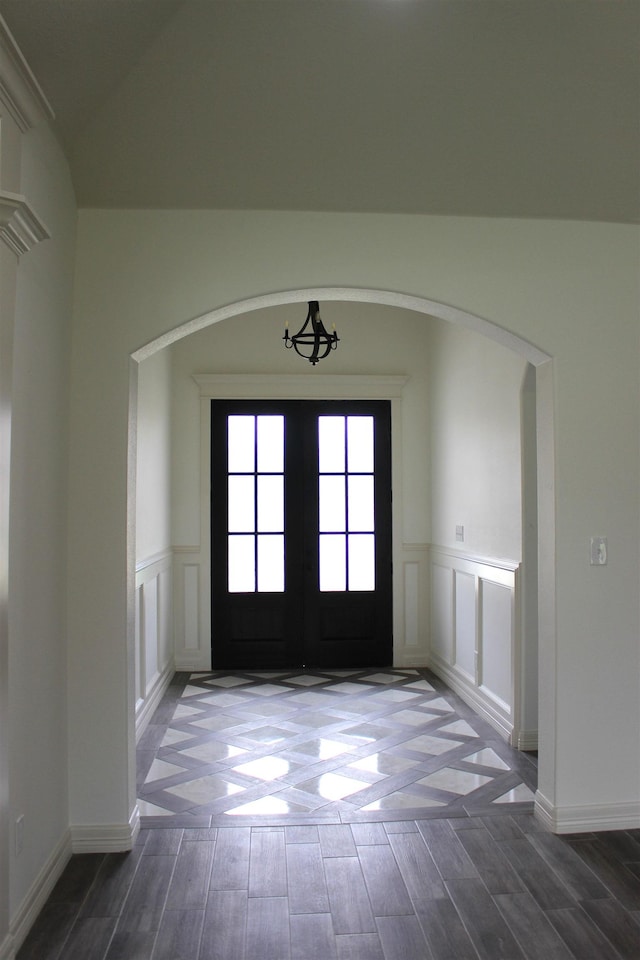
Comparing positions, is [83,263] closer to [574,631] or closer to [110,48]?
[110,48]

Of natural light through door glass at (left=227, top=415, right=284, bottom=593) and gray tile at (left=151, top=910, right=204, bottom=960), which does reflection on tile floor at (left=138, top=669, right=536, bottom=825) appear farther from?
natural light through door glass at (left=227, top=415, right=284, bottom=593)

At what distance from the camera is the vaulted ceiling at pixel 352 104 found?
2.72 m

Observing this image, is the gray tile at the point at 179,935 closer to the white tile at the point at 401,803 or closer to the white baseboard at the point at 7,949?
the white baseboard at the point at 7,949

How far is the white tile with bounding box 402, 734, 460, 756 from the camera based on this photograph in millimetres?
4363

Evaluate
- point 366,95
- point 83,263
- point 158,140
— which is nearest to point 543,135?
point 366,95

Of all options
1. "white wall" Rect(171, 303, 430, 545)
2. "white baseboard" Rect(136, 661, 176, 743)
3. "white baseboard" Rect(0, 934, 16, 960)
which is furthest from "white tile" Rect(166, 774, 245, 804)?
"white wall" Rect(171, 303, 430, 545)

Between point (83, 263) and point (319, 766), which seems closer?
point (83, 263)

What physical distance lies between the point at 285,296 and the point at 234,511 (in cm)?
337

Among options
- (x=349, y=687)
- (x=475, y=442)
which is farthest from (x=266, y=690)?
(x=475, y=442)

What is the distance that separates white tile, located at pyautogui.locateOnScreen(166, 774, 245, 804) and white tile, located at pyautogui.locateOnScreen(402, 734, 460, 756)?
1.13 metres

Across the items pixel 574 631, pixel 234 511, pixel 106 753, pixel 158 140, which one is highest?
pixel 158 140

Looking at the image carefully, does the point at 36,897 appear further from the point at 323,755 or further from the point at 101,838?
the point at 323,755

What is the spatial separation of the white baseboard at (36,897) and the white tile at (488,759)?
2.18 meters

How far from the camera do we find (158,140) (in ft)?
9.91
